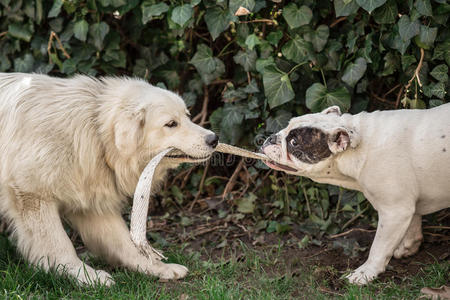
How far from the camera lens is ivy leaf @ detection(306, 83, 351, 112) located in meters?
4.97

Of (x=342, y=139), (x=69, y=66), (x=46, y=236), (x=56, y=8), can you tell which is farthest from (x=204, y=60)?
(x=46, y=236)

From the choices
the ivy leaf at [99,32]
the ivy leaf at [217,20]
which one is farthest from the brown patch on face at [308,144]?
the ivy leaf at [99,32]

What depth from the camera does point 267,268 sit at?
15.6 feet

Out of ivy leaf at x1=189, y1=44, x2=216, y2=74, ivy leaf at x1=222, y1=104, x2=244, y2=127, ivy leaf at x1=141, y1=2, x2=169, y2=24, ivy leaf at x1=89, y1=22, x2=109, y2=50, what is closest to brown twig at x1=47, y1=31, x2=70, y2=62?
ivy leaf at x1=89, y1=22, x2=109, y2=50

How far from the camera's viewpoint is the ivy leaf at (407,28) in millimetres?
4539

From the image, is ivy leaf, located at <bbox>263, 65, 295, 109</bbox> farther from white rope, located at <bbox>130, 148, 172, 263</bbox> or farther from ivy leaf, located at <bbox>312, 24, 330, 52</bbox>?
white rope, located at <bbox>130, 148, 172, 263</bbox>

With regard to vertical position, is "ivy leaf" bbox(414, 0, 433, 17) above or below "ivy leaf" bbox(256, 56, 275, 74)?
above

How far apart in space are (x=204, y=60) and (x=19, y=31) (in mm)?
2135

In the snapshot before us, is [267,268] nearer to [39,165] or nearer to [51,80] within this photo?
[39,165]

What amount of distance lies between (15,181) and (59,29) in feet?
7.60

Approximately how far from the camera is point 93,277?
427cm

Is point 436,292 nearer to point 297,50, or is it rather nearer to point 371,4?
point 371,4

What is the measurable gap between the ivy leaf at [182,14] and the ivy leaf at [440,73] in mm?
2232

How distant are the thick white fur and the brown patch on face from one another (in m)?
0.68
